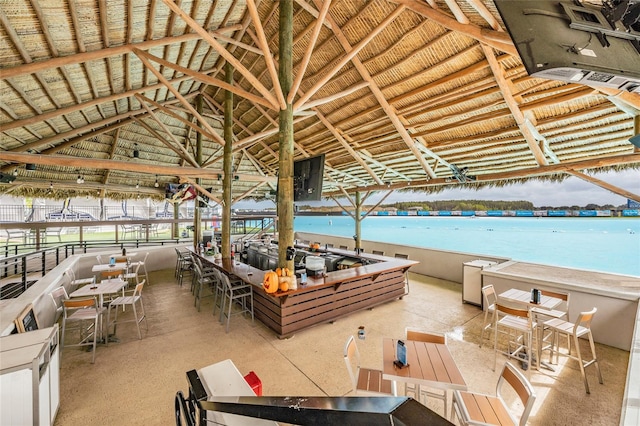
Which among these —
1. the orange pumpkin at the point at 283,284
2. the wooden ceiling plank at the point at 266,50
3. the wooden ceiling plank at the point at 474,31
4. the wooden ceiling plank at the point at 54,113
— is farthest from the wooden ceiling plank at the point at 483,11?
the wooden ceiling plank at the point at 54,113

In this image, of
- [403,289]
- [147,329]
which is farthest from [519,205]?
[147,329]

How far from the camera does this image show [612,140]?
5.37 meters

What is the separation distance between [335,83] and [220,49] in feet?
11.6

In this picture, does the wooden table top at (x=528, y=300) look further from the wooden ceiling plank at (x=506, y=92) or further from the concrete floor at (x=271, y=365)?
the wooden ceiling plank at (x=506, y=92)

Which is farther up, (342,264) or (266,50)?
(266,50)

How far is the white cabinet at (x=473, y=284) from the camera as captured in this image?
552 cm

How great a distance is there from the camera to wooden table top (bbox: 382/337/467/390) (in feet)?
6.67

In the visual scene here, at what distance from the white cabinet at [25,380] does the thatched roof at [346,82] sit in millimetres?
3862

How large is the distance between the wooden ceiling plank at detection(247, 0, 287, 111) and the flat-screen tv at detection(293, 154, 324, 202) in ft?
5.07

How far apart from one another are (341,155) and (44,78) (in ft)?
Result: 25.1

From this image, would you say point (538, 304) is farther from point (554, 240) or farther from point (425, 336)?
point (554, 240)

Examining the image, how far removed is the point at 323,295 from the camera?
467 cm

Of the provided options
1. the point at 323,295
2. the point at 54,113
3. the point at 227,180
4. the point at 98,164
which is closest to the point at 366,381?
the point at 323,295

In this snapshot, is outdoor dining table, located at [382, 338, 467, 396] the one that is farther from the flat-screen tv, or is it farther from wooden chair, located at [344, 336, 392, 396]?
the flat-screen tv
